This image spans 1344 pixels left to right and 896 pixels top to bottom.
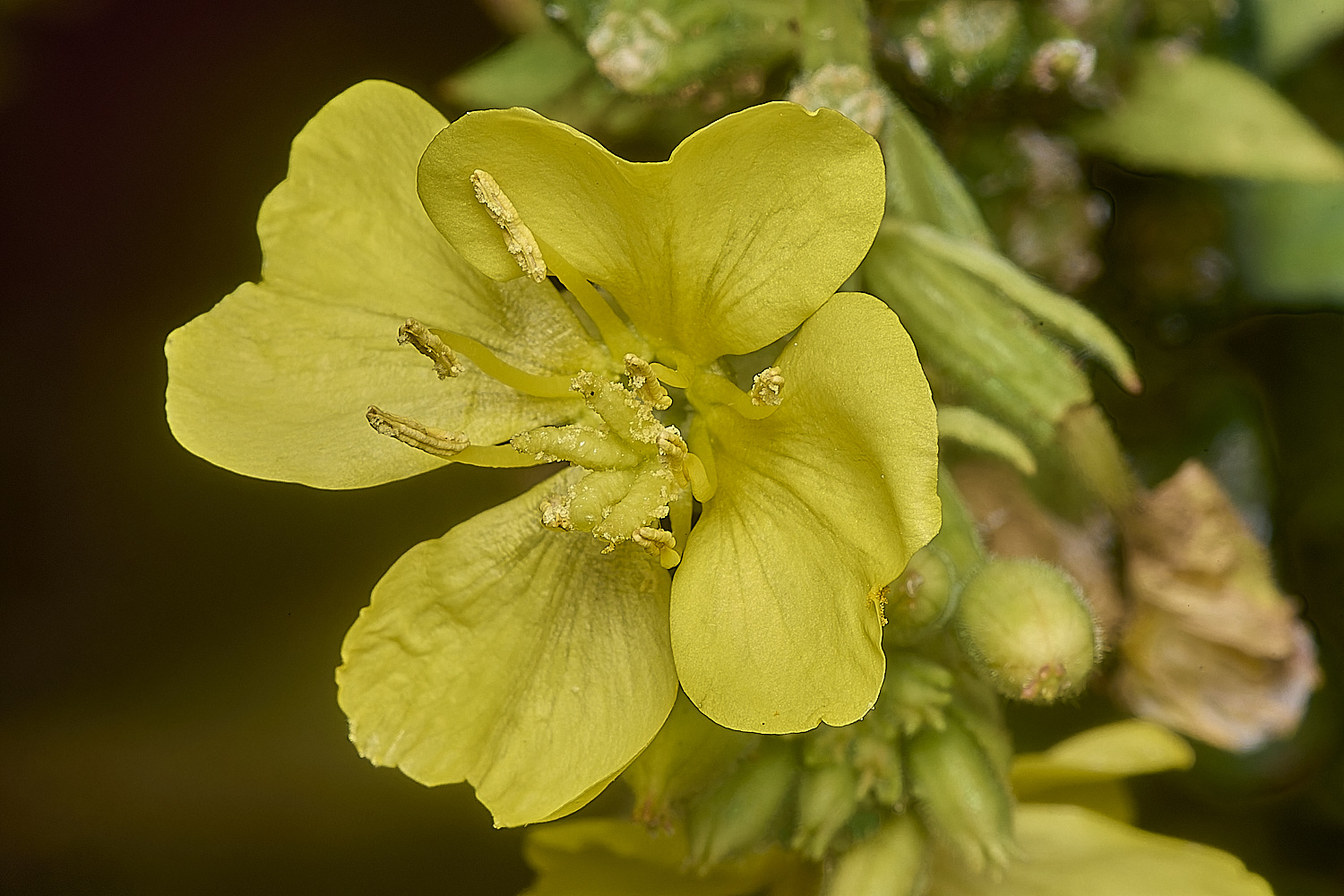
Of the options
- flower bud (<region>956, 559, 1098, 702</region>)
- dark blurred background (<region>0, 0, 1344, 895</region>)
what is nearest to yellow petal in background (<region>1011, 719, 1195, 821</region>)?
flower bud (<region>956, 559, 1098, 702</region>)

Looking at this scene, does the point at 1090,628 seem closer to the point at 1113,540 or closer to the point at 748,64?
the point at 1113,540

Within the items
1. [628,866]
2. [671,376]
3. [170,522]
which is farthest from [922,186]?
[170,522]

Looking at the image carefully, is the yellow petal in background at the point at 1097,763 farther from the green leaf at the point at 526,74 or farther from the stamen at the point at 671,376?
the green leaf at the point at 526,74

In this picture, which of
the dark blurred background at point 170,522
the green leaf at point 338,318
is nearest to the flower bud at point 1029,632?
the green leaf at point 338,318

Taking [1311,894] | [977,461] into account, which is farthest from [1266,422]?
[1311,894]

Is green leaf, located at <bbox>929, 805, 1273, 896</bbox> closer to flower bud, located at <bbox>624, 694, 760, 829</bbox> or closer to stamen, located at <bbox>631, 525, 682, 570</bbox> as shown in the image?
flower bud, located at <bbox>624, 694, 760, 829</bbox>
